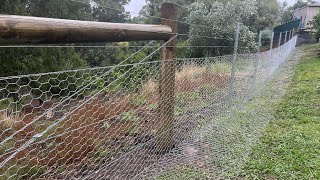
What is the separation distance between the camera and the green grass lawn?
2455 millimetres

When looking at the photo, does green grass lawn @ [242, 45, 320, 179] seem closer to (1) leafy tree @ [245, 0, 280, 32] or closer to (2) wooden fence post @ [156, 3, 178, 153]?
(2) wooden fence post @ [156, 3, 178, 153]

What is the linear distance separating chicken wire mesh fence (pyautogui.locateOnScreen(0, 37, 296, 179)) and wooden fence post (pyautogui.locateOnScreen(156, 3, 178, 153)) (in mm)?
12

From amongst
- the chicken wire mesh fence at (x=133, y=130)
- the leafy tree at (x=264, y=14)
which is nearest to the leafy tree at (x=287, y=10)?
the leafy tree at (x=264, y=14)

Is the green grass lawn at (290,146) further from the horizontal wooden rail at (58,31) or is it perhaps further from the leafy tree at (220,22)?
the leafy tree at (220,22)

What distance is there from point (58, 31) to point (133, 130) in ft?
6.45

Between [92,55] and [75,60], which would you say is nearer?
[75,60]

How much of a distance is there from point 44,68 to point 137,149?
457 centimetres

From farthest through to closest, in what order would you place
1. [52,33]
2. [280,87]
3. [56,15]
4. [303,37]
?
[303,37] < [56,15] < [280,87] < [52,33]

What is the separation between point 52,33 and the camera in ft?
4.71

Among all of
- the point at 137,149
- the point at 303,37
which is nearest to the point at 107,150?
the point at 137,149

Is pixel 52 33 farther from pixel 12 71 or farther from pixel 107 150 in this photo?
pixel 12 71

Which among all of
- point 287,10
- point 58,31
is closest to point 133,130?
point 58,31

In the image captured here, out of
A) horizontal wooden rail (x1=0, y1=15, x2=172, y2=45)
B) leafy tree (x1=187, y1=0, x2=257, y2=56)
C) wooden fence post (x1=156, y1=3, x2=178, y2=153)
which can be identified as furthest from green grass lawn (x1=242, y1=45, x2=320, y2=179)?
leafy tree (x1=187, y1=0, x2=257, y2=56)

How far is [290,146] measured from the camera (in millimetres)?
2961
